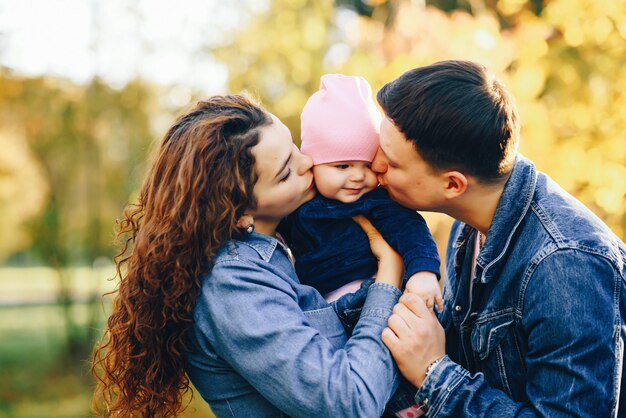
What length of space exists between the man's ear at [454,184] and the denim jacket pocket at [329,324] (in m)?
0.63

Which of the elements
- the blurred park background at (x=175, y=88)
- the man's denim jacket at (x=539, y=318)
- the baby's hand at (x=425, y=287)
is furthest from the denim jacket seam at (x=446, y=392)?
the blurred park background at (x=175, y=88)

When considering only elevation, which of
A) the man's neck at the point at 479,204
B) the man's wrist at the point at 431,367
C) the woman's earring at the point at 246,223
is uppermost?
the man's neck at the point at 479,204

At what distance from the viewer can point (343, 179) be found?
2.66 m

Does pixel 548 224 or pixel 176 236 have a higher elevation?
pixel 548 224

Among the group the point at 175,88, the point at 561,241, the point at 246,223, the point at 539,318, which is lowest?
the point at 175,88

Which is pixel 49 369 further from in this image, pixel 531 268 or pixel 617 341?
pixel 617 341

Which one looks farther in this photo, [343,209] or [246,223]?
[343,209]

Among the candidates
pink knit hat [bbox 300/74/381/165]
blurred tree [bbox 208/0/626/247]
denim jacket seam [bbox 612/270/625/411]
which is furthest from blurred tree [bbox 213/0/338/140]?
denim jacket seam [bbox 612/270/625/411]

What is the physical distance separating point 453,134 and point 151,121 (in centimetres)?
946

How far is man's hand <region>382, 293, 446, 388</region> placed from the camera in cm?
236

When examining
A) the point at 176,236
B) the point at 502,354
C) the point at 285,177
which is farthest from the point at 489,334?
the point at 176,236

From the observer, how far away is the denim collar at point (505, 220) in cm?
253

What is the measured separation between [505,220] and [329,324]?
0.75 meters

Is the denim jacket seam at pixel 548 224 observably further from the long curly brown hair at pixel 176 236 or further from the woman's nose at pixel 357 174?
the long curly brown hair at pixel 176 236
